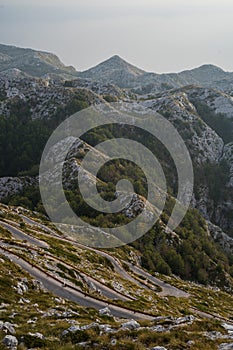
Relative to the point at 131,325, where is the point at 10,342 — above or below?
below

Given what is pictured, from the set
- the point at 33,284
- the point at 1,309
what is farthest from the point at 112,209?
the point at 1,309

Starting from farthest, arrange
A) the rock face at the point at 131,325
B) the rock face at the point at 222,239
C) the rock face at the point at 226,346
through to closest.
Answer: the rock face at the point at 222,239, the rock face at the point at 131,325, the rock face at the point at 226,346

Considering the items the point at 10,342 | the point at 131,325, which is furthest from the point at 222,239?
the point at 10,342

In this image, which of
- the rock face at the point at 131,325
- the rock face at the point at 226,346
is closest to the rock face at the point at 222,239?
the rock face at the point at 131,325

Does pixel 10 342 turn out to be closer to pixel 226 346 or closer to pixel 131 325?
pixel 131 325

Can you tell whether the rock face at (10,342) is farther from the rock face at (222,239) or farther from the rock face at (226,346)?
the rock face at (222,239)

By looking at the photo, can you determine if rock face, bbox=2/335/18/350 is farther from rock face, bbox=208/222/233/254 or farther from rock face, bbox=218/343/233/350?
rock face, bbox=208/222/233/254

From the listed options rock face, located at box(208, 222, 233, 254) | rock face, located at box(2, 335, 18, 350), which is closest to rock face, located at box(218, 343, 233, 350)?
rock face, located at box(2, 335, 18, 350)

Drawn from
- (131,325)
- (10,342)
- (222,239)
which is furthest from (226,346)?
(222,239)

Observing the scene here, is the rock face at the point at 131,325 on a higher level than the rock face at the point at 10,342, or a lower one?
higher

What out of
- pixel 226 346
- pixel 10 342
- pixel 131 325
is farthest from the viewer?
pixel 131 325

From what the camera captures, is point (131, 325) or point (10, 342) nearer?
point (10, 342)

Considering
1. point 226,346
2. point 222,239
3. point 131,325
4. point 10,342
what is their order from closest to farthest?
point 10,342 < point 226,346 < point 131,325 < point 222,239

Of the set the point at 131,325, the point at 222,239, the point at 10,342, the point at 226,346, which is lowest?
the point at 10,342
